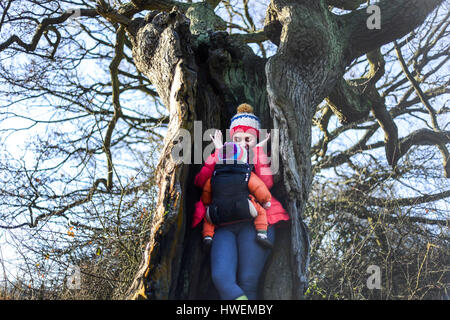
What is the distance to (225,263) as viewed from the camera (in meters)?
3.27

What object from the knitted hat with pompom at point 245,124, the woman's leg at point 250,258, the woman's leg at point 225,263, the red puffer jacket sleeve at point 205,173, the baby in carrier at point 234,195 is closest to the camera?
the woman's leg at point 225,263

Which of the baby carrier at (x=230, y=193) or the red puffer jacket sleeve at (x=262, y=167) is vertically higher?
the red puffer jacket sleeve at (x=262, y=167)

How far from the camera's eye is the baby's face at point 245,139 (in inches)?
156

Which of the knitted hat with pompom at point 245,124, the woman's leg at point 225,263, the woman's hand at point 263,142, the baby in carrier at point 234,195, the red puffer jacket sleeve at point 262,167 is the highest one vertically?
the knitted hat with pompom at point 245,124

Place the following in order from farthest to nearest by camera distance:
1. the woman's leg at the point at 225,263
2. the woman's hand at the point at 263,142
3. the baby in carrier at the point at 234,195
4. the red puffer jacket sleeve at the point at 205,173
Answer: the woman's hand at the point at 263,142 → the red puffer jacket sleeve at the point at 205,173 → the baby in carrier at the point at 234,195 → the woman's leg at the point at 225,263

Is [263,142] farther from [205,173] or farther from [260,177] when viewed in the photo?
[205,173]

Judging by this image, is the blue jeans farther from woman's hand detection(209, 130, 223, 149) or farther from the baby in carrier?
woman's hand detection(209, 130, 223, 149)

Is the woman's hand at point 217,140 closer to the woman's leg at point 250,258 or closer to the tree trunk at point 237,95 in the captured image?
the tree trunk at point 237,95

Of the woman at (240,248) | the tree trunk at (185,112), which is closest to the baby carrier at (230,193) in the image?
the woman at (240,248)

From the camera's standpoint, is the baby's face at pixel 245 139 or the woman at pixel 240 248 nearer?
the woman at pixel 240 248

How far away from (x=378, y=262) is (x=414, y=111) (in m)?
3.72

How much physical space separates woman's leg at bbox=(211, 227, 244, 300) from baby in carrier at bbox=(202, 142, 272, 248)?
0.08 metres

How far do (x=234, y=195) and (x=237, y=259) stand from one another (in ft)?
1.73
